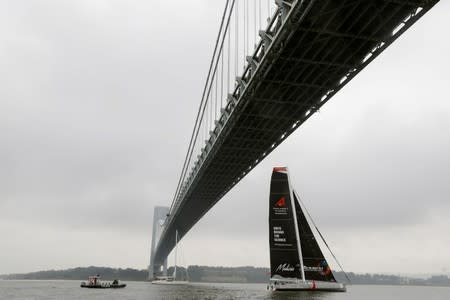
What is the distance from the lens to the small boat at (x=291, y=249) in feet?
108

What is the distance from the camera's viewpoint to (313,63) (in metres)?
17.7

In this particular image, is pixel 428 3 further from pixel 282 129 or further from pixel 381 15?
pixel 282 129

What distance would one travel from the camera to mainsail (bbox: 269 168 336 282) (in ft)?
109

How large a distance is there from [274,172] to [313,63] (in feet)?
59.1

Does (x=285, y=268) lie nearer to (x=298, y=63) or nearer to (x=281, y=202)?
(x=281, y=202)

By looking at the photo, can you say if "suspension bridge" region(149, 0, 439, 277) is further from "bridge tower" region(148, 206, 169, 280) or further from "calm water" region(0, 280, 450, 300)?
"bridge tower" region(148, 206, 169, 280)

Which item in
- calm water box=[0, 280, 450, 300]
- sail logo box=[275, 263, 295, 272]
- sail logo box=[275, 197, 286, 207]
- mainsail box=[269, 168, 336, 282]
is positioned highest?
sail logo box=[275, 197, 286, 207]

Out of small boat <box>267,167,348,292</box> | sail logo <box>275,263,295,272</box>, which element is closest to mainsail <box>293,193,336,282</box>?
small boat <box>267,167,348,292</box>

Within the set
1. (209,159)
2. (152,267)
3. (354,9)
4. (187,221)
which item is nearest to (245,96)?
(354,9)

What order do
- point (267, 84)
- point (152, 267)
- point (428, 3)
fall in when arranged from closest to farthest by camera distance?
point (428, 3)
point (267, 84)
point (152, 267)

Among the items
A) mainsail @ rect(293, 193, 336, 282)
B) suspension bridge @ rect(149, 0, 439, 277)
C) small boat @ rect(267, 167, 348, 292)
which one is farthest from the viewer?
mainsail @ rect(293, 193, 336, 282)

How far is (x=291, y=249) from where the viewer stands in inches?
1323

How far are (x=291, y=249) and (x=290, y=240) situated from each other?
0.67 meters

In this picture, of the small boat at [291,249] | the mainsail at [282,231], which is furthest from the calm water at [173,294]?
the mainsail at [282,231]
